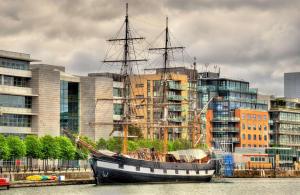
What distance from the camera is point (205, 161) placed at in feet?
Result: 522

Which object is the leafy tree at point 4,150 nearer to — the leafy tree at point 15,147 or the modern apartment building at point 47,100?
the leafy tree at point 15,147

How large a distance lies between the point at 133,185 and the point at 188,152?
24.4 meters

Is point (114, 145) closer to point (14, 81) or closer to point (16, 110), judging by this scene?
point (16, 110)

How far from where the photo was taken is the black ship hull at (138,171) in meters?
134

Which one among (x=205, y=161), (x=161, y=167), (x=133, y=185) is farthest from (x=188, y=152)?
(x=133, y=185)

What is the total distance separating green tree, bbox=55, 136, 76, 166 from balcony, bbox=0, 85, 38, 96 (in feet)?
52.5

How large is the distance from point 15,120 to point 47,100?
378 inches

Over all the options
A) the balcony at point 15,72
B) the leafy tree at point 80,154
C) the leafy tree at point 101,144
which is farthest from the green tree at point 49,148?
the balcony at point 15,72

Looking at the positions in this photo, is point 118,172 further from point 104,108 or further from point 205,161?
point 104,108

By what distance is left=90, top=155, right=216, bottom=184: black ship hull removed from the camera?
134375mm

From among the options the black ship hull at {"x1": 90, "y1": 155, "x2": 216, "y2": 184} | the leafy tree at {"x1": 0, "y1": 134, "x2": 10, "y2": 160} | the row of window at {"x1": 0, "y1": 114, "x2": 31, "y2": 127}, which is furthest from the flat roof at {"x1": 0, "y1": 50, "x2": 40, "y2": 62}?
the black ship hull at {"x1": 90, "y1": 155, "x2": 216, "y2": 184}

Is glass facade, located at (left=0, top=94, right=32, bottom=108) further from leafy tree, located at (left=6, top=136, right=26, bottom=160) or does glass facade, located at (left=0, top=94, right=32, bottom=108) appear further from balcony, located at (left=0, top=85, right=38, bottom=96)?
leafy tree, located at (left=6, top=136, right=26, bottom=160)

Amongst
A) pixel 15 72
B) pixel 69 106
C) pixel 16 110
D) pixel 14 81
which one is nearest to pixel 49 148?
pixel 16 110

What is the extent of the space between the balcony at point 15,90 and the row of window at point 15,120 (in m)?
4.45
